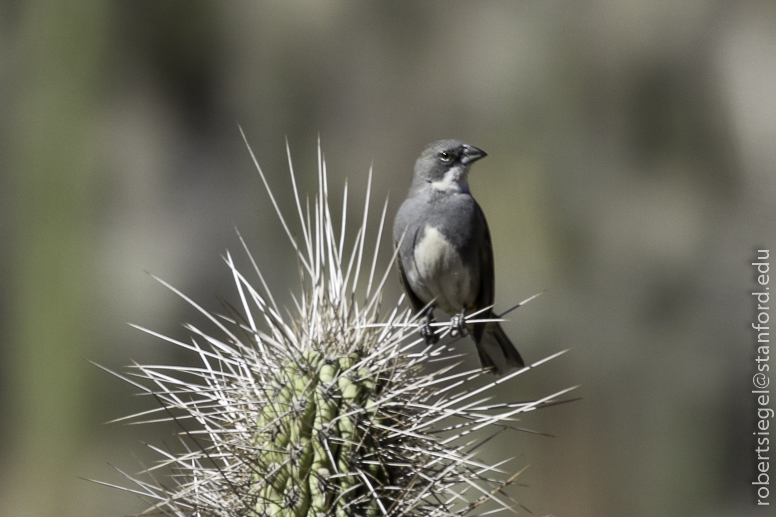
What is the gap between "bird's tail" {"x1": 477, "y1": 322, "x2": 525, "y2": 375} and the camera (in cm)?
300

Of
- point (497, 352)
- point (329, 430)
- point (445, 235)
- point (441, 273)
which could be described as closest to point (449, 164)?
point (445, 235)

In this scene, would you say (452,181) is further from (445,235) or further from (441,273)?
(441,273)

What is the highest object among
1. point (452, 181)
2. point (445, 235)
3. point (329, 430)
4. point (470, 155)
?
point (470, 155)

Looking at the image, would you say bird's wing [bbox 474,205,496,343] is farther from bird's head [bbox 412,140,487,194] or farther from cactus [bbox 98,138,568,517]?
cactus [bbox 98,138,568,517]

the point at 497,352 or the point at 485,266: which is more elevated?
the point at 485,266

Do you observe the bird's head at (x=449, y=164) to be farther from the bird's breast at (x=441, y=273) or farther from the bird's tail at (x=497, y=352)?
the bird's tail at (x=497, y=352)

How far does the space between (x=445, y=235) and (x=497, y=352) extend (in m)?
0.61

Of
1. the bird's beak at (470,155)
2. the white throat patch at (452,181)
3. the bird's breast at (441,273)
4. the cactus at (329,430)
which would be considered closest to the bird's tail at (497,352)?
the bird's breast at (441,273)

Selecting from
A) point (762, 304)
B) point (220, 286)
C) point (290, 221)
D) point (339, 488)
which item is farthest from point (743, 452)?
point (339, 488)

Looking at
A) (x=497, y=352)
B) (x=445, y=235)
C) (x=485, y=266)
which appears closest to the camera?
(x=497, y=352)

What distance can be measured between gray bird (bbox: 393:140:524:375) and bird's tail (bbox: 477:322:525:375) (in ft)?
0.08

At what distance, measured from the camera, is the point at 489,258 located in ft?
10.9

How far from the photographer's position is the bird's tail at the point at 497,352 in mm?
3002

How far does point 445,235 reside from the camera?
3174mm
